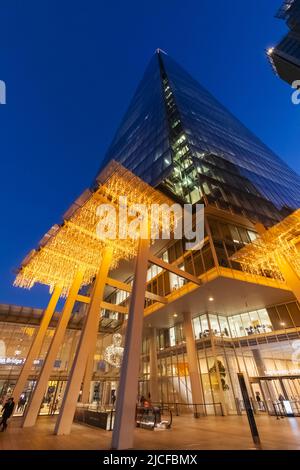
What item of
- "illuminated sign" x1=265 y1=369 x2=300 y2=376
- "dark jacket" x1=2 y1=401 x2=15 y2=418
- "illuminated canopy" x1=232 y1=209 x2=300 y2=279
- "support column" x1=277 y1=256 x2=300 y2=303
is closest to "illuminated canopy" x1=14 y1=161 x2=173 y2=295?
"illuminated canopy" x1=232 y1=209 x2=300 y2=279

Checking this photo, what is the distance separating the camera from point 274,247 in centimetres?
1379

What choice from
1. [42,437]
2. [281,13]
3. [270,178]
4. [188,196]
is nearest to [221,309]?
[188,196]

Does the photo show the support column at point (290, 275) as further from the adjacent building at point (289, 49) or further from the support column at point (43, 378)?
the adjacent building at point (289, 49)

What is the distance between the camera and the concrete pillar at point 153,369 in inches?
810

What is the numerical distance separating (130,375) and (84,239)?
9093mm

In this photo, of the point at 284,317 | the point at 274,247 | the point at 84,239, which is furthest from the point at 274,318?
the point at 84,239

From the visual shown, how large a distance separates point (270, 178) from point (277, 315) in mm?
21957

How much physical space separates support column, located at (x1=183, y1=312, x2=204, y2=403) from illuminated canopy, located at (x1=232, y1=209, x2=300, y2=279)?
23.3 ft

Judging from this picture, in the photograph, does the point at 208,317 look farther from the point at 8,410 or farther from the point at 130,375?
the point at 8,410

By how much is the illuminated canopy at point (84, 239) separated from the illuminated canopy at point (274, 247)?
6012 mm

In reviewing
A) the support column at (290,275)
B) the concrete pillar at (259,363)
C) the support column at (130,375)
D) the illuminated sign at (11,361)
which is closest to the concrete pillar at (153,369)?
the concrete pillar at (259,363)

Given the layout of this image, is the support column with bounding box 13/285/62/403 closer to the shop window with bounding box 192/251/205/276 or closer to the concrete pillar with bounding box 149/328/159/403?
the shop window with bounding box 192/251/205/276
